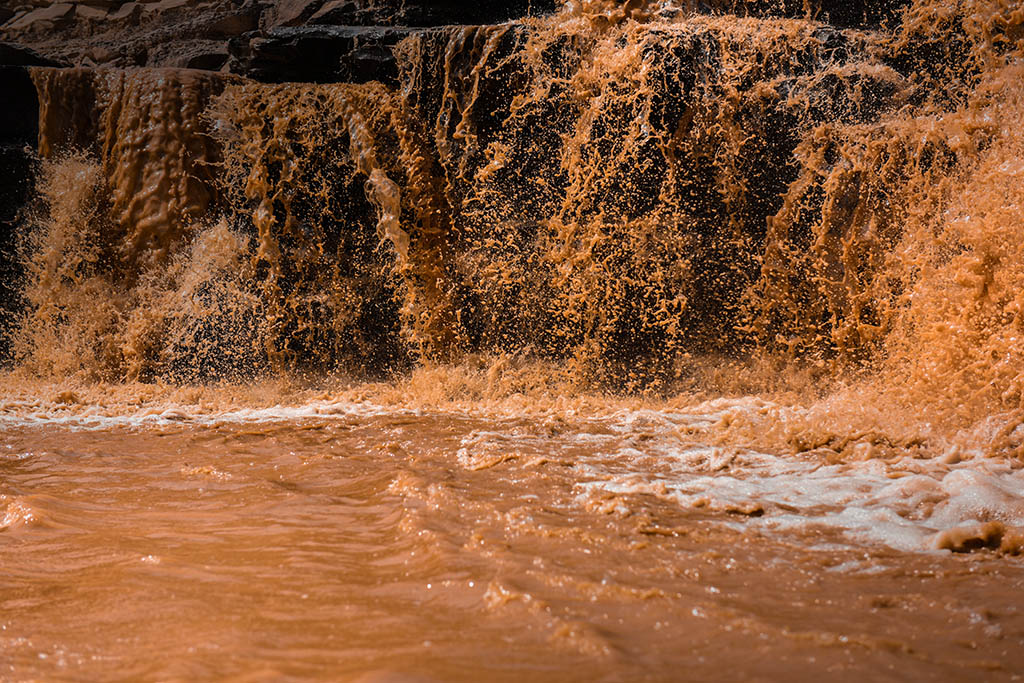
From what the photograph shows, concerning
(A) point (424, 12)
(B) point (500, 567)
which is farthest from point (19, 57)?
(B) point (500, 567)

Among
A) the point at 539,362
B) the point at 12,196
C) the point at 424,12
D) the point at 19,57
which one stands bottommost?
the point at 539,362

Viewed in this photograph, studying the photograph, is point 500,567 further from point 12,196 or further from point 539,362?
point 12,196

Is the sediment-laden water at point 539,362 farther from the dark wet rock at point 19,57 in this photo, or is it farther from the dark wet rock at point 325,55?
the dark wet rock at point 19,57

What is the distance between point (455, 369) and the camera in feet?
16.6

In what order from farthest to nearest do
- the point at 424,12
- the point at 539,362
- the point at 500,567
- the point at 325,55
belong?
the point at 424,12, the point at 325,55, the point at 539,362, the point at 500,567

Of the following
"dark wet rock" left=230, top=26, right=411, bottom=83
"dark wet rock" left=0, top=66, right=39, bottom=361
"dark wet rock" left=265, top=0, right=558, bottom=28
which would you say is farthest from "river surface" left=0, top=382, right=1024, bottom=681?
"dark wet rock" left=265, top=0, right=558, bottom=28

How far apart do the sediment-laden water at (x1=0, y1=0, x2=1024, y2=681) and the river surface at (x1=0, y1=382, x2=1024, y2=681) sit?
0.01 meters

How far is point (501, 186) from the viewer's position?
16.5ft

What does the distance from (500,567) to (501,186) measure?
3.76 metres

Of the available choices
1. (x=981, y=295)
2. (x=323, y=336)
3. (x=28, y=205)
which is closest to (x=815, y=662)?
(x=981, y=295)

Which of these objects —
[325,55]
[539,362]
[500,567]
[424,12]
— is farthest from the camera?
[424,12]

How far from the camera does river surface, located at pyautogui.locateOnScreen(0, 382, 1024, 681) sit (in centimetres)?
125

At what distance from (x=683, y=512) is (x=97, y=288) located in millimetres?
5297

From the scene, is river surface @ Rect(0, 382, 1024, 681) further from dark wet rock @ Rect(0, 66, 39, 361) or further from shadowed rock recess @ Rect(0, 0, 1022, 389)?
dark wet rock @ Rect(0, 66, 39, 361)
